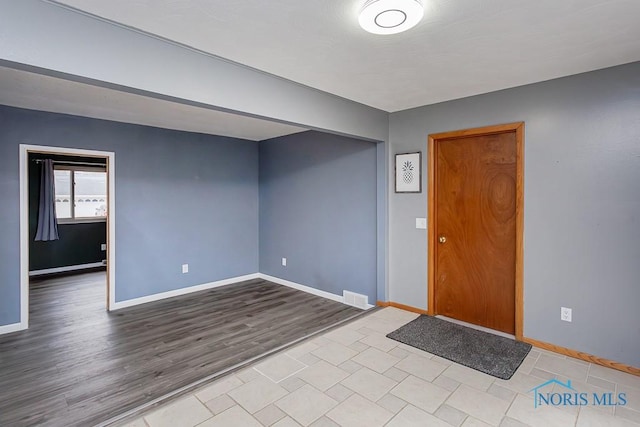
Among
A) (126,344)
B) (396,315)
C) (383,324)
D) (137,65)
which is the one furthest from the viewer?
(396,315)

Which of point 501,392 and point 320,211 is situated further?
point 320,211

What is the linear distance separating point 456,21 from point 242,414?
2.67 metres

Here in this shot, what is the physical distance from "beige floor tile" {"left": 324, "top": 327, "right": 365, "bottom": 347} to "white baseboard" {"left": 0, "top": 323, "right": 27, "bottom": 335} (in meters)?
3.24

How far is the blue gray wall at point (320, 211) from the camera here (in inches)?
163

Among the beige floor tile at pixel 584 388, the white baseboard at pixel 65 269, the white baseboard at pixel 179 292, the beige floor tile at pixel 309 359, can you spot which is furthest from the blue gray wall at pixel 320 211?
the white baseboard at pixel 65 269

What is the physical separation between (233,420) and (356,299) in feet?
7.95

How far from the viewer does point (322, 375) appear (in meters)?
2.51

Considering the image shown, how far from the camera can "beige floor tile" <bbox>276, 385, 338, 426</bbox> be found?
2.05 metres

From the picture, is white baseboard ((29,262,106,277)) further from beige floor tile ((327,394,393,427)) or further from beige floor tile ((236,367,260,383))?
beige floor tile ((327,394,393,427))

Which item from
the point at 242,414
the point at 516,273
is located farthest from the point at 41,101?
the point at 516,273

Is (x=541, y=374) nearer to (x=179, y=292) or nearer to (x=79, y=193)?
(x=179, y=292)

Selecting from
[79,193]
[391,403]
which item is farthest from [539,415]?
[79,193]

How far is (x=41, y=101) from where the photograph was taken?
3270mm

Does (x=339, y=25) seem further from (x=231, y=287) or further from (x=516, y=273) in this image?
(x=231, y=287)
